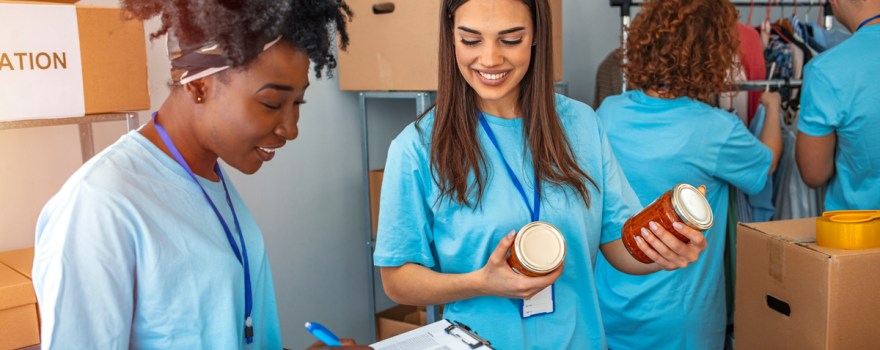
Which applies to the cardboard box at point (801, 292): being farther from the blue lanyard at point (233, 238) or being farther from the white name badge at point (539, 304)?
the blue lanyard at point (233, 238)

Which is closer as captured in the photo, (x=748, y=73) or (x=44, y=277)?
(x=44, y=277)

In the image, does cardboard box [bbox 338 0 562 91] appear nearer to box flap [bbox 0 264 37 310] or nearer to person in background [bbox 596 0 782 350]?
person in background [bbox 596 0 782 350]

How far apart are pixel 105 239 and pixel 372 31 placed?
171cm

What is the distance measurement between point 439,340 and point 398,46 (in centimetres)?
144

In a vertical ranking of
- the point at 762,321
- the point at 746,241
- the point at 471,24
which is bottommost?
the point at 762,321

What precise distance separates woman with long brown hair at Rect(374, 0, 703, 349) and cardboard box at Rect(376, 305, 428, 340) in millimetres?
1311

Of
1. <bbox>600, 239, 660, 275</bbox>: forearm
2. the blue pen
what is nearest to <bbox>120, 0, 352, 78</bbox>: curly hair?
the blue pen

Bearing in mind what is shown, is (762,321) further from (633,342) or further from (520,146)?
(520,146)

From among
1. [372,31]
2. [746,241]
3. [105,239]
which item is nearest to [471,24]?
[105,239]

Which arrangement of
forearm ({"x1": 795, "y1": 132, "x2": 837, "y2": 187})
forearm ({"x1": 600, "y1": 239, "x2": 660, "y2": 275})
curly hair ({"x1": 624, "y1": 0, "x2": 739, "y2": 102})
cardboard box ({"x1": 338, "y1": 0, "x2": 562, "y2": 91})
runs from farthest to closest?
cardboard box ({"x1": 338, "y1": 0, "x2": 562, "y2": 91})
forearm ({"x1": 795, "y1": 132, "x2": 837, "y2": 187})
curly hair ({"x1": 624, "y1": 0, "x2": 739, "y2": 102})
forearm ({"x1": 600, "y1": 239, "x2": 660, "y2": 275})

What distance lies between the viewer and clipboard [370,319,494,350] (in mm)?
1034

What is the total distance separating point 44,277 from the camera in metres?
0.79

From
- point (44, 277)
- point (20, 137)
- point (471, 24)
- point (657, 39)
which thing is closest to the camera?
point (44, 277)

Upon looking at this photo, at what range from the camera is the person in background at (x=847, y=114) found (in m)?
2.03
